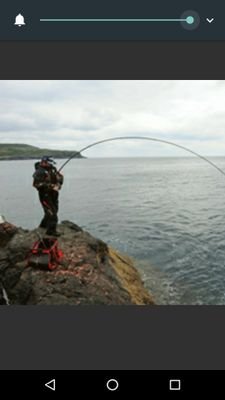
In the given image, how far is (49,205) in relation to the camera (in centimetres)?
580

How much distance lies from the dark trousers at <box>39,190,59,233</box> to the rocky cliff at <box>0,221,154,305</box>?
0.26 m

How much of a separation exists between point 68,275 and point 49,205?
119cm

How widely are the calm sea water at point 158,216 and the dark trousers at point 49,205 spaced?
238mm

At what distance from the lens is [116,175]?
15.0m

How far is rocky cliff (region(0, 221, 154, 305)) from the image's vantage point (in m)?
5.37

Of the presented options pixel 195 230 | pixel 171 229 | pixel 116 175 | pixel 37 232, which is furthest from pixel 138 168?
pixel 37 232

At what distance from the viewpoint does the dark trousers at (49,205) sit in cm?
575
